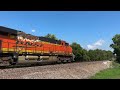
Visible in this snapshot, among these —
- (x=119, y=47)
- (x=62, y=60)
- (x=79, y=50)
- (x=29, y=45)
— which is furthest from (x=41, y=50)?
(x=119, y=47)

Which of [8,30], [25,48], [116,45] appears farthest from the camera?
[116,45]

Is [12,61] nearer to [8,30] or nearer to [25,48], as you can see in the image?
[8,30]

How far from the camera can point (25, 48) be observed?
29.5m

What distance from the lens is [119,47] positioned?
103 meters

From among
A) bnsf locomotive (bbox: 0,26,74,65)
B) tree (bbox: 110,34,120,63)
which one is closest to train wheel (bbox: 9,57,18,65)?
bnsf locomotive (bbox: 0,26,74,65)

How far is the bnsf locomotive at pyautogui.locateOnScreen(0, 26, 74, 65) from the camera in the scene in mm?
25172

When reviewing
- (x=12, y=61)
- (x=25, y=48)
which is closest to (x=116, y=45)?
(x=25, y=48)

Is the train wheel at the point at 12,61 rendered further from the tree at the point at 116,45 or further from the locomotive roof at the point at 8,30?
the tree at the point at 116,45

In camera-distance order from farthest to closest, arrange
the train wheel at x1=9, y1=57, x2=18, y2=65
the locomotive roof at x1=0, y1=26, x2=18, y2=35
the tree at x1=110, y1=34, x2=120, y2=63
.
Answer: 1. the tree at x1=110, y1=34, x2=120, y2=63
2. the train wheel at x1=9, y1=57, x2=18, y2=65
3. the locomotive roof at x1=0, y1=26, x2=18, y2=35

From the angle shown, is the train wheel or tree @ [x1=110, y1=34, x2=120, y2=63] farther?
tree @ [x1=110, y1=34, x2=120, y2=63]

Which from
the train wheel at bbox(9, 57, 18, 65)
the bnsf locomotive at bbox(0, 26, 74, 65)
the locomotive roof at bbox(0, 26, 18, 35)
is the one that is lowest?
the train wheel at bbox(9, 57, 18, 65)

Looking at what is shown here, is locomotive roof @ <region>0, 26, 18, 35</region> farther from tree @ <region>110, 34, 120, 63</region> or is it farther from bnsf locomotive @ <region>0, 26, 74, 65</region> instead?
tree @ <region>110, 34, 120, 63</region>
